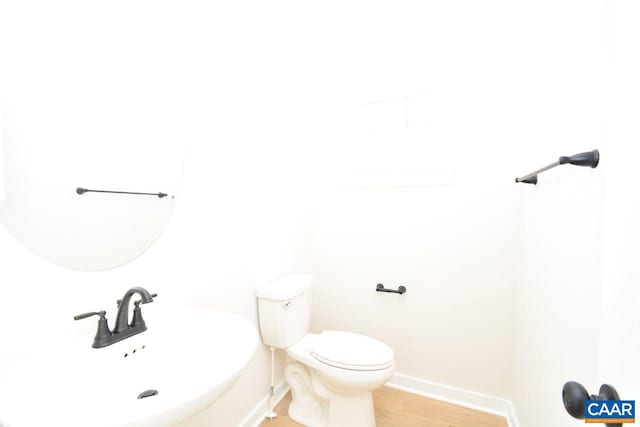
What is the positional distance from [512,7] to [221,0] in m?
1.52

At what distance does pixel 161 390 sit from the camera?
0.76 m

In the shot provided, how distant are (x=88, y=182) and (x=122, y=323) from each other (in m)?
0.46

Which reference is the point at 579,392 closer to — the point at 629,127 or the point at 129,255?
the point at 629,127

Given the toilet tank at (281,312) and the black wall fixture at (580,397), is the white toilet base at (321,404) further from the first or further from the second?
the black wall fixture at (580,397)

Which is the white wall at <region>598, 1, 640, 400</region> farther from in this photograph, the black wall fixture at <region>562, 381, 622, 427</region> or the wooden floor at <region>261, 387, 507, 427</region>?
the wooden floor at <region>261, 387, 507, 427</region>

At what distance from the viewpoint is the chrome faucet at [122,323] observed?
0.80m

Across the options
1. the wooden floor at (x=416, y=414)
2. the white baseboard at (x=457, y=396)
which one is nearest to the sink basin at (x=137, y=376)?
the wooden floor at (x=416, y=414)

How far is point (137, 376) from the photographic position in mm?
782

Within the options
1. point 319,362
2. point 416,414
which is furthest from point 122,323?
point 416,414

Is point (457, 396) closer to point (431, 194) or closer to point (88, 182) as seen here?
point (431, 194)

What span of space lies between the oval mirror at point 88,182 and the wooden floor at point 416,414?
4.27ft

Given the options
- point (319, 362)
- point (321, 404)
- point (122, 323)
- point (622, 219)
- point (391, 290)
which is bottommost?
point (321, 404)

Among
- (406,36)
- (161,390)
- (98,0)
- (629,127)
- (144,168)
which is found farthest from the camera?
(406,36)

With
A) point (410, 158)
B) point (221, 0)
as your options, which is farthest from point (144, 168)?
point (410, 158)
